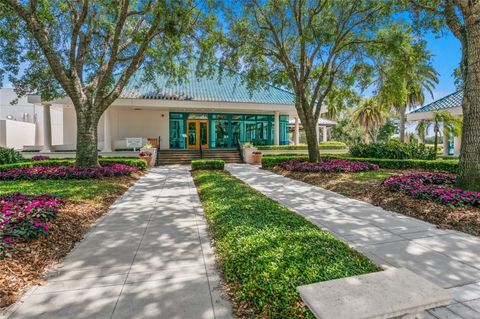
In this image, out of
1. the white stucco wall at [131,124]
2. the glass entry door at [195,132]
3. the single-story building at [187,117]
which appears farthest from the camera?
the glass entry door at [195,132]

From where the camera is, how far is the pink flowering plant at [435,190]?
18.7 feet

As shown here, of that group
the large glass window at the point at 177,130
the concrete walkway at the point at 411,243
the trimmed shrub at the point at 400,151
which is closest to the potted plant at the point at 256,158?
the trimmed shrub at the point at 400,151

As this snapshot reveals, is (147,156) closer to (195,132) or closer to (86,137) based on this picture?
(86,137)

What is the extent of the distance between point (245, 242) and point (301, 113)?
10501mm

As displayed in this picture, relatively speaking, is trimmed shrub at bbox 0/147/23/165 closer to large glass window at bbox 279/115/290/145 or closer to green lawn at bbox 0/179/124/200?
green lawn at bbox 0/179/124/200

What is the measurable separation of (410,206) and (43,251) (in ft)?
22.2

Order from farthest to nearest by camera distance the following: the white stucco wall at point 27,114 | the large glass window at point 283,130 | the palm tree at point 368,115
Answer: the palm tree at point 368,115 → the white stucco wall at point 27,114 → the large glass window at point 283,130

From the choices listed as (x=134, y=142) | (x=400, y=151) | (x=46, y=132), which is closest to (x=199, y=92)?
(x=134, y=142)

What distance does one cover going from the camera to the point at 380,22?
1142 centimetres

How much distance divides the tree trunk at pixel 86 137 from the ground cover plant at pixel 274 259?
7.71m

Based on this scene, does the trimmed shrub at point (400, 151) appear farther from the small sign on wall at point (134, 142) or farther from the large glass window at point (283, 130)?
the small sign on wall at point (134, 142)

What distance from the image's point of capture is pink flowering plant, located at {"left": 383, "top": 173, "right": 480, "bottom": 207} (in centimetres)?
571

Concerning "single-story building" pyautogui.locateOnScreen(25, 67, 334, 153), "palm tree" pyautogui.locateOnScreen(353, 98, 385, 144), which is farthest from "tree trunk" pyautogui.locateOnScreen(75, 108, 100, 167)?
"palm tree" pyautogui.locateOnScreen(353, 98, 385, 144)

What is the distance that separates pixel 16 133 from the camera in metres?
26.7
